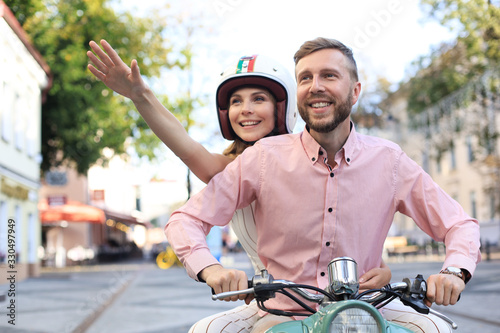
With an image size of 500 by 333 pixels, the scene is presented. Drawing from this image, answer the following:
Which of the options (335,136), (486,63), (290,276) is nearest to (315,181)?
(335,136)

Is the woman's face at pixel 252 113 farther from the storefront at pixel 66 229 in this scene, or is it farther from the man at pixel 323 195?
the storefront at pixel 66 229

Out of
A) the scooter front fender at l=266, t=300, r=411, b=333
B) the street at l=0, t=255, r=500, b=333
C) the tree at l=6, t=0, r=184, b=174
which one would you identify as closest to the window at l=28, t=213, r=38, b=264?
the tree at l=6, t=0, r=184, b=174

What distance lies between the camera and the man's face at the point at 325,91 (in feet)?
8.36

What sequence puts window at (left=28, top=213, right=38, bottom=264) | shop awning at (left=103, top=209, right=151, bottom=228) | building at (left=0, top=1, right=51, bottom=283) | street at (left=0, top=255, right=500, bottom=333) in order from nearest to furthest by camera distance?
street at (left=0, top=255, right=500, bottom=333) → building at (left=0, top=1, right=51, bottom=283) → window at (left=28, top=213, right=38, bottom=264) → shop awning at (left=103, top=209, right=151, bottom=228)

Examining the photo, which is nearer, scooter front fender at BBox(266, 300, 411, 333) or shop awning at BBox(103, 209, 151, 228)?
scooter front fender at BBox(266, 300, 411, 333)

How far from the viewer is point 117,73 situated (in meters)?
2.67

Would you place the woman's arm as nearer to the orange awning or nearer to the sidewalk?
the sidewalk

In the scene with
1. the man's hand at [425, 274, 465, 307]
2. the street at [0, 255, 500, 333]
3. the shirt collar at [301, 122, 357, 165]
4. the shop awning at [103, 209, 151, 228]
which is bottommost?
the street at [0, 255, 500, 333]

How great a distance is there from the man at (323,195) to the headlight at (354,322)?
0.66 m

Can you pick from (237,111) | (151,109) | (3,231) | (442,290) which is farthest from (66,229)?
(442,290)

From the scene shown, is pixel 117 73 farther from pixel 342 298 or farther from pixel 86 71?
pixel 86 71

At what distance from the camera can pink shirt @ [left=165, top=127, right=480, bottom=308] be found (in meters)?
2.56

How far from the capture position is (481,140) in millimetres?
20000

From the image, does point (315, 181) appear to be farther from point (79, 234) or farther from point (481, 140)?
point (79, 234)
